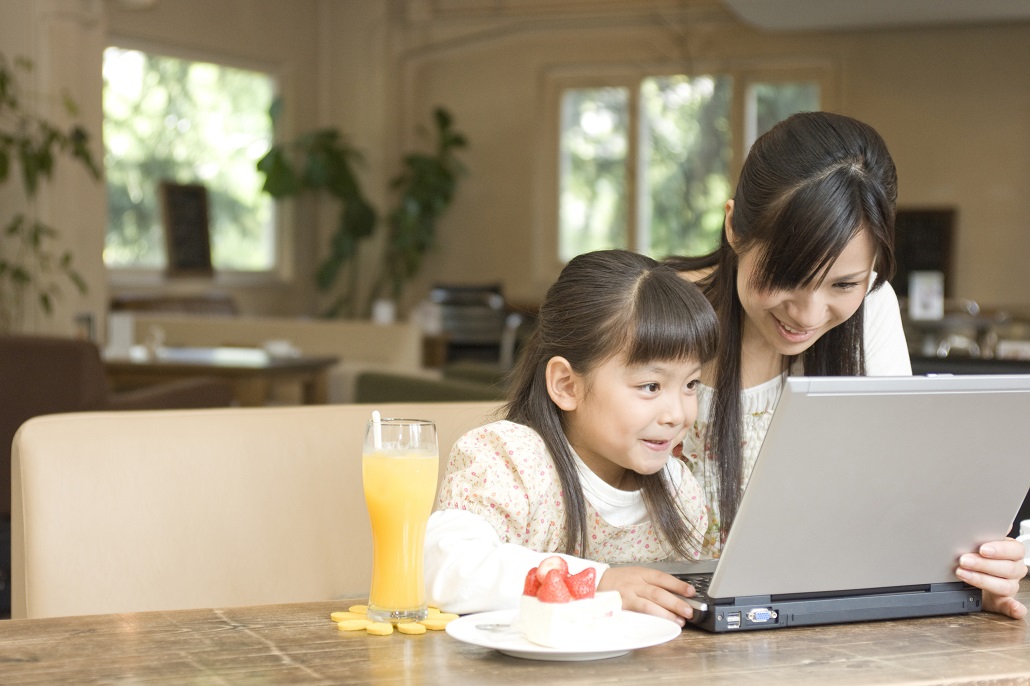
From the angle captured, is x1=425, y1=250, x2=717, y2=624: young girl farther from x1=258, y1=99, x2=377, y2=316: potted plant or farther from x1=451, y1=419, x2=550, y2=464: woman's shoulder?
x1=258, y1=99, x2=377, y2=316: potted plant

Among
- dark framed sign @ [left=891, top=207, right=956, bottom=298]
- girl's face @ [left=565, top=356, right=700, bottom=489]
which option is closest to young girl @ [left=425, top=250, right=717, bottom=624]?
girl's face @ [left=565, top=356, right=700, bottom=489]

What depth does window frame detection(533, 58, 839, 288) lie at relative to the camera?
30.7 feet

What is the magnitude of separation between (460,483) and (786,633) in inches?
14.5

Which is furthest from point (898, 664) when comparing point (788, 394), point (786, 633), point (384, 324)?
point (384, 324)

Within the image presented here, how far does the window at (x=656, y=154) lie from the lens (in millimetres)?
9562

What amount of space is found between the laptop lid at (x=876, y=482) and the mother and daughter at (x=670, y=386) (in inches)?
2.6

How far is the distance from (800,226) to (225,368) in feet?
11.6

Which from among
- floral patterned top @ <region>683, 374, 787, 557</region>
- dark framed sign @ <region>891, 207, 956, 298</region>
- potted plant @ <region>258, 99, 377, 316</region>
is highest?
potted plant @ <region>258, 99, 377, 316</region>

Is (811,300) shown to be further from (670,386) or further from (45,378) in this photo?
(45,378)

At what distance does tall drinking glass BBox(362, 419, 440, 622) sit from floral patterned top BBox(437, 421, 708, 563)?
125mm

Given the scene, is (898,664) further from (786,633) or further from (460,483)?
(460,483)

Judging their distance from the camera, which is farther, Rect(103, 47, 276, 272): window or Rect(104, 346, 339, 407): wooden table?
Rect(103, 47, 276, 272): window

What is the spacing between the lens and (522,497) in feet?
4.14

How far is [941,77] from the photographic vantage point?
29.6 feet
